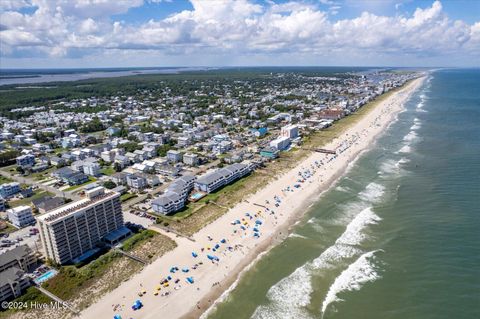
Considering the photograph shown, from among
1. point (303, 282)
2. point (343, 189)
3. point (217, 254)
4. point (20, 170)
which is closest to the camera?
point (303, 282)

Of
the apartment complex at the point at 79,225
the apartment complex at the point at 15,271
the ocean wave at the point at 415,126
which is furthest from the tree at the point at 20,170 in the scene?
the ocean wave at the point at 415,126

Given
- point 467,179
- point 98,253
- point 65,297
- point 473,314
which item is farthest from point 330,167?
point 65,297

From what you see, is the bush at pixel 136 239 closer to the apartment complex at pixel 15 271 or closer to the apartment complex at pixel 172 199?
the apartment complex at pixel 172 199

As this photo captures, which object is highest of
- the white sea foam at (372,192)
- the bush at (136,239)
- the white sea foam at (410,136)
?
the white sea foam at (410,136)

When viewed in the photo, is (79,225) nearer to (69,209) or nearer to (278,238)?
(69,209)

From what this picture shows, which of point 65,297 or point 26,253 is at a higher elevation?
point 26,253

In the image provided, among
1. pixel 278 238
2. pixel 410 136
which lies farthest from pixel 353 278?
pixel 410 136

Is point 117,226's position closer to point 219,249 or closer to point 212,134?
point 219,249
